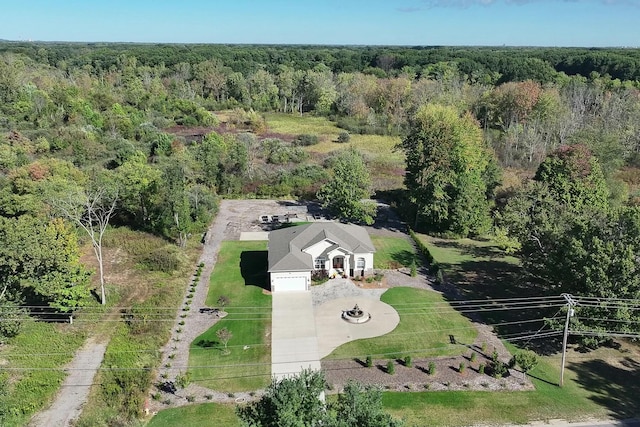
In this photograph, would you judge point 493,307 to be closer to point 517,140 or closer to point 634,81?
point 517,140

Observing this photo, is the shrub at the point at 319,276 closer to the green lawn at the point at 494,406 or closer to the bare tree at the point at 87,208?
the green lawn at the point at 494,406

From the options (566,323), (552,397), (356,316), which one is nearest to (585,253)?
(566,323)

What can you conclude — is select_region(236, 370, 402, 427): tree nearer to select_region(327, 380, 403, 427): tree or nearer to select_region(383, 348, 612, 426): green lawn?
select_region(327, 380, 403, 427): tree

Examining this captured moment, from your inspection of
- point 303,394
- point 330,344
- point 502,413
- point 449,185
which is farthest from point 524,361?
point 449,185

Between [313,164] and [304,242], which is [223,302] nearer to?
[304,242]

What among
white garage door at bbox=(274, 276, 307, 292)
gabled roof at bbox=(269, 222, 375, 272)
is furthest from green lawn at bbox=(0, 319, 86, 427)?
gabled roof at bbox=(269, 222, 375, 272)
